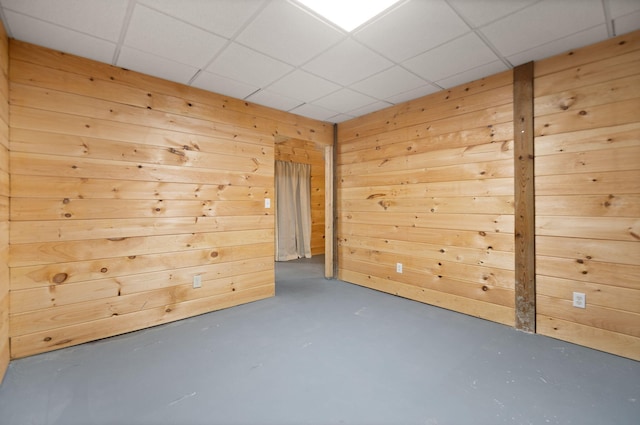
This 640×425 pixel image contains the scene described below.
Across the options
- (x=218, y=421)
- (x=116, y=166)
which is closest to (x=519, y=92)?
(x=218, y=421)

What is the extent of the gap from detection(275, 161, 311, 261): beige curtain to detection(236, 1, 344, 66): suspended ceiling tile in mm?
3779

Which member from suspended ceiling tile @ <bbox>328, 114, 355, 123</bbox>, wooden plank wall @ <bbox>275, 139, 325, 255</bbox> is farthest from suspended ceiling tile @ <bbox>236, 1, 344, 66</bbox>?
wooden plank wall @ <bbox>275, 139, 325, 255</bbox>

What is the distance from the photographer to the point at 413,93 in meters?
3.03

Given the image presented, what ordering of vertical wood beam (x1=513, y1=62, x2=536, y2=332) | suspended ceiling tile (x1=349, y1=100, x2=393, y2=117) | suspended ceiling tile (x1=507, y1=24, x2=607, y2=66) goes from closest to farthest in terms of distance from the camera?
suspended ceiling tile (x1=507, y1=24, x2=607, y2=66), vertical wood beam (x1=513, y1=62, x2=536, y2=332), suspended ceiling tile (x1=349, y1=100, x2=393, y2=117)

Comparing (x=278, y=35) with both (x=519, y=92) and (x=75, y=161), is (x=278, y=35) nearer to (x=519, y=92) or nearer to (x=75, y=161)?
(x=75, y=161)

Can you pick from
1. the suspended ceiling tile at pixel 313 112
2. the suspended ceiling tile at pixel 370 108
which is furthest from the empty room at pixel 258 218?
the suspended ceiling tile at pixel 313 112

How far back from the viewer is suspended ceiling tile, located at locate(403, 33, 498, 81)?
209cm

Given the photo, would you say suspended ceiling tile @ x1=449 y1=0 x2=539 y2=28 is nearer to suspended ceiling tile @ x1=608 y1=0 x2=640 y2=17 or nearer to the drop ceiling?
the drop ceiling

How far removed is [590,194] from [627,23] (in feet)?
3.83

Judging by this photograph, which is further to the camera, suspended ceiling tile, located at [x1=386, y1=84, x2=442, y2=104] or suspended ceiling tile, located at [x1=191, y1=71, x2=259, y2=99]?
suspended ceiling tile, located at [x1=386, y1=84, x2=442, y2=104]

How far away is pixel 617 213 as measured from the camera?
2.02m

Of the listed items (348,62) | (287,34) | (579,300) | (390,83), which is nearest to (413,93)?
(390,83)

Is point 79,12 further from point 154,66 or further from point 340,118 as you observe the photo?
point 340,118

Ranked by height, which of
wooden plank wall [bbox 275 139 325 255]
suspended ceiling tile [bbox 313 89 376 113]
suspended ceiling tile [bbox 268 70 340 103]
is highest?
suspended ceiling tile [bbox 313 89 376 113]
